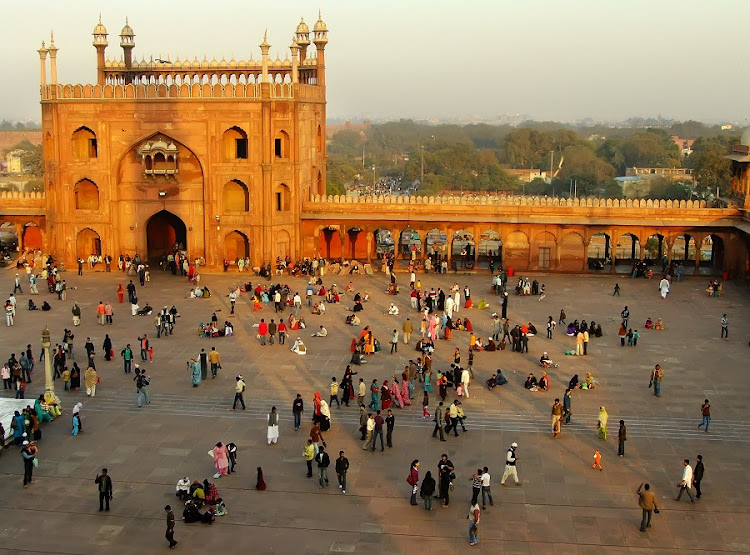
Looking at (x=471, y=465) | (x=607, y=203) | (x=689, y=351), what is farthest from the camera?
(x=607, y=203)

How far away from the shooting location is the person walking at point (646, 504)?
1622 centimetres

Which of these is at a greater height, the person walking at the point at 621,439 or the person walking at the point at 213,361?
the person walking at the point at 213,361

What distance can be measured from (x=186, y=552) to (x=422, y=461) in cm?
558

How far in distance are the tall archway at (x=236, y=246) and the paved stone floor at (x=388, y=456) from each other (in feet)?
33.6

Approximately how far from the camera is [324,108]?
146 ft

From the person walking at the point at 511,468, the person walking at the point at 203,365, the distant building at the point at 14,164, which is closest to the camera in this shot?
the person walking at the point at 511,468

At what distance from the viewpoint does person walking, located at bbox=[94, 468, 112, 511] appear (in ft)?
55.7

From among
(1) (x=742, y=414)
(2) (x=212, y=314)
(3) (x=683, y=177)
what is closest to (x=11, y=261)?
(2) (x=212, y=314)

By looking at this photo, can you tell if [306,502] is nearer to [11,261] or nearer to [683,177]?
[11,261]

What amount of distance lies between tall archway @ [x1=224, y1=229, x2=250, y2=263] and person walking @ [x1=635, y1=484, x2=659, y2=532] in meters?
26.6

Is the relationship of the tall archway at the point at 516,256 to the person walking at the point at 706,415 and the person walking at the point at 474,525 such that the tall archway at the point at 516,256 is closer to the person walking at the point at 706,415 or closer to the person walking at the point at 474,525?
the person walking at the point at 706,415

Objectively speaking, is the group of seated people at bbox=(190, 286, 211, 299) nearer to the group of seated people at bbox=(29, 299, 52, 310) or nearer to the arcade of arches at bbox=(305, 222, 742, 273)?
the group of seated people at bbox=(29, 299, 52, 310)

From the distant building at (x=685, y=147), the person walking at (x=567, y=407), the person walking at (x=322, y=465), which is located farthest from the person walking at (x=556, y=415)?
the distant building at (x=685, y=147)

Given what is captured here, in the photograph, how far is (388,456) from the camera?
19.7m
